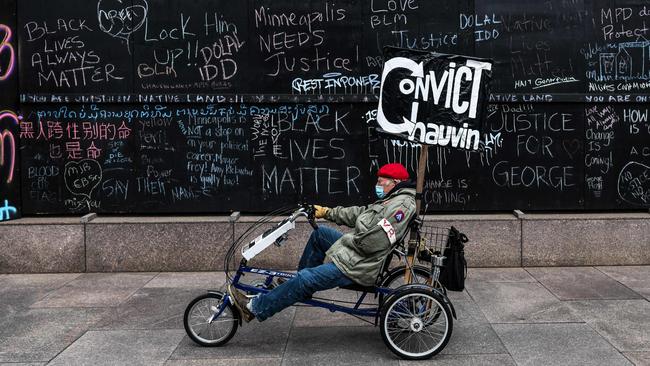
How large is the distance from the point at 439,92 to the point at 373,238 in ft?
4.68

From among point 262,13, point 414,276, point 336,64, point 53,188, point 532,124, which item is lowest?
point 414,276

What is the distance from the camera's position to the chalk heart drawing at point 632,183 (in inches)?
315

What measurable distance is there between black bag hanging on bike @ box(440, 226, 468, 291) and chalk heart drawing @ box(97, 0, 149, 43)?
4.88 m

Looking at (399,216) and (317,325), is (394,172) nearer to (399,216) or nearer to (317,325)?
(399,216)

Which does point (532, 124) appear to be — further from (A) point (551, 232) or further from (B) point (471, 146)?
(B) point (471, 146)

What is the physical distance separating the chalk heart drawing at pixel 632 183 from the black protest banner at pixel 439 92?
350 centimetres

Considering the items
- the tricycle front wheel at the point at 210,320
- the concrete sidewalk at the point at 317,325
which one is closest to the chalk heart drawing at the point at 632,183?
the concrete sidewalk at the point at 317,325

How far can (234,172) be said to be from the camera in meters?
7.98

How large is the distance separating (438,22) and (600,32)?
1975mm

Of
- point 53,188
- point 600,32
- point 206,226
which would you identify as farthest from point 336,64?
point 53,188

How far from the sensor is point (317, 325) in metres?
5.90

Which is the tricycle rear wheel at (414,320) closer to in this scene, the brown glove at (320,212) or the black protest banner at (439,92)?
the brown glove at (320,212)

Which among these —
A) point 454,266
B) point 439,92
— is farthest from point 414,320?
point 439,92

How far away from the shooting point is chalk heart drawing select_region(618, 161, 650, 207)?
7992mm
